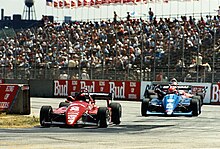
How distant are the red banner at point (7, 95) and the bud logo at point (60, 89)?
599 inches

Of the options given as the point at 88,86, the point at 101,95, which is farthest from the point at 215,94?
the point at 101,95

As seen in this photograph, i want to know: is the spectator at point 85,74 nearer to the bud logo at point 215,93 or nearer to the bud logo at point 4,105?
the bud logo at point 215,93

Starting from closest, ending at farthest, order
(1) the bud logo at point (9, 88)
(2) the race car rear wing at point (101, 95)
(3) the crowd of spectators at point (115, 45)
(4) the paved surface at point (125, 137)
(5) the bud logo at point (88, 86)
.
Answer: (4) the paved surface at point (125, 137), (2) the race car rear wing at point (101, 95), (1) the bud logo at point (9, 88), (3) the crowd of spectators at point (115, 45), (5) the bud logo at point (88, 86)

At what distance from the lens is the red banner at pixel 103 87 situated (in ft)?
120

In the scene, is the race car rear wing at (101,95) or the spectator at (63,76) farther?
the spectator at (63,76)

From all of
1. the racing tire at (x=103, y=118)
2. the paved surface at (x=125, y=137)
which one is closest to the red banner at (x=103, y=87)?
the paved surface at (x=125, y=137)

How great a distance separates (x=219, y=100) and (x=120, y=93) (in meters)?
6.66

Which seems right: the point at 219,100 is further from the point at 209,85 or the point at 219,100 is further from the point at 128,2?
the point at 128,2

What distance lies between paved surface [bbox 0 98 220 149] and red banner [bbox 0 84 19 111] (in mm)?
6098

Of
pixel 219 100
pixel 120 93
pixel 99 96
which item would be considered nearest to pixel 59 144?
pixel 99 96

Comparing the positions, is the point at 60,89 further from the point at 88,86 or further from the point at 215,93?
the point at 215,93

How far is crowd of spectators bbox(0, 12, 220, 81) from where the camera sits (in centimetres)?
3459

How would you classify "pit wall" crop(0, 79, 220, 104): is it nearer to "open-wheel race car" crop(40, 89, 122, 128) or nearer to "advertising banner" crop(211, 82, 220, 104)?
"advertising banner" crop(211, 82, 220, 104)

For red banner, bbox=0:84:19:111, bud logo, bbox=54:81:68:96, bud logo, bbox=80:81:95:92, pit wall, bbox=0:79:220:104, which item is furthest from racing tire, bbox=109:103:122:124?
bud logo, bbox=54:81:68:96
